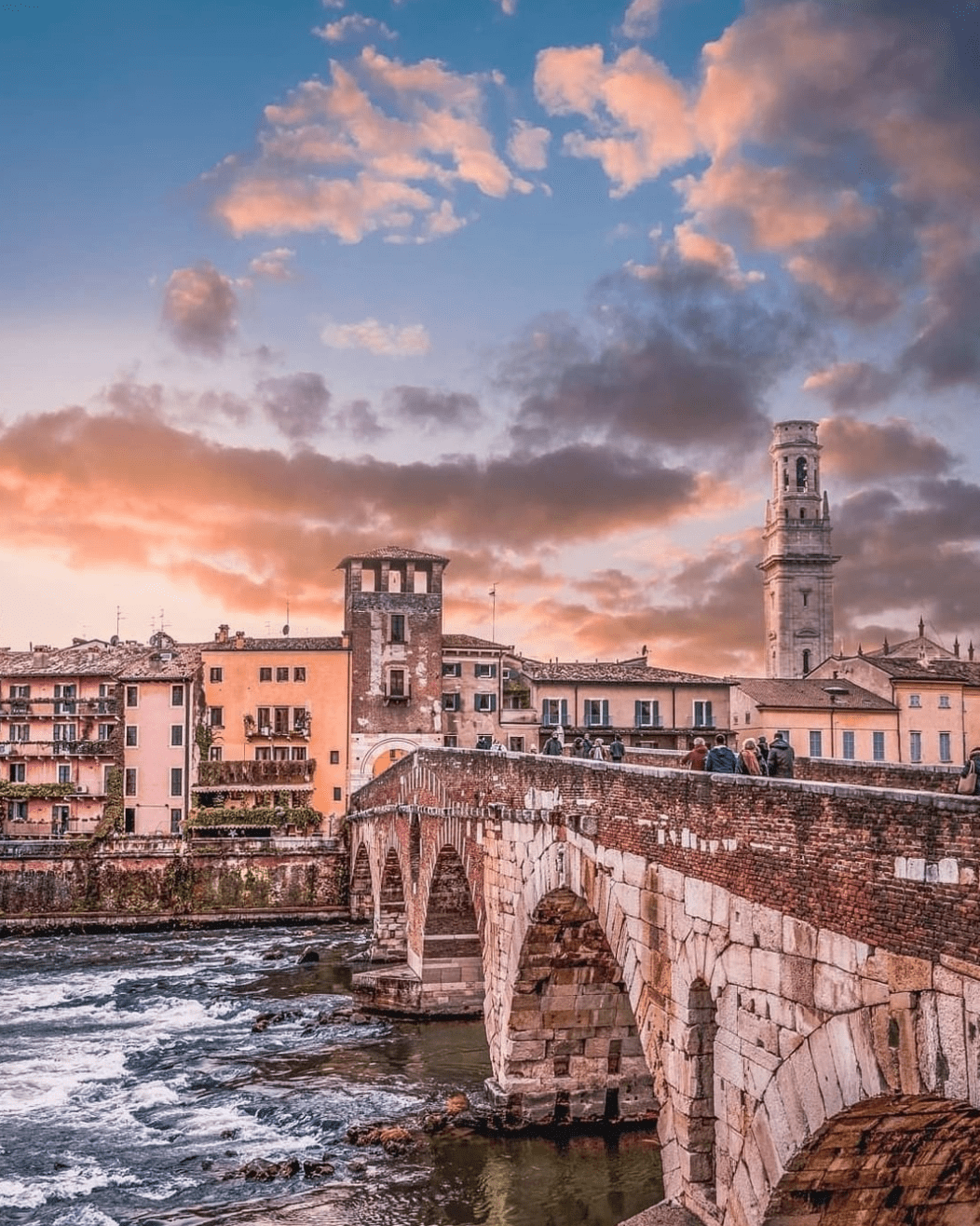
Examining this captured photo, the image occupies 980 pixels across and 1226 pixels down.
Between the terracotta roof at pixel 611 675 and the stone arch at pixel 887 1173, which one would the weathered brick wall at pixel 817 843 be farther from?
the terracotta roof at pixel 611 675

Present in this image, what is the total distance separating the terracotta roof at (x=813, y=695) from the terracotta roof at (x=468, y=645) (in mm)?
12560

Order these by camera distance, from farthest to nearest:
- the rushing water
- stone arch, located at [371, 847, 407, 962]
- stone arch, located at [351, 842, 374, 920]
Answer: stone arch, located at [351, 842, 374, 920]
stone arch, located at [371, 847, 407, 962]
the rushing water

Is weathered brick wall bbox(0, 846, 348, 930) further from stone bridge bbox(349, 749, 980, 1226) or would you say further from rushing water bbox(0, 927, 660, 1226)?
stone bridge bbox(349, 749, 980, 1226)

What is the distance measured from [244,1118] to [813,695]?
3902cm

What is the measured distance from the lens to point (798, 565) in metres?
92.8

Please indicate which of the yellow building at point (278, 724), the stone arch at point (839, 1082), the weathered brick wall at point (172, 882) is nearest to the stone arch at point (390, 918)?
the weathered brick wall at point (172, 882)

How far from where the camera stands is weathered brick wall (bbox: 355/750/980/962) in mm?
8867

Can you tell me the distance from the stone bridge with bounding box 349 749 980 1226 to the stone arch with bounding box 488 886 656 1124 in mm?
68

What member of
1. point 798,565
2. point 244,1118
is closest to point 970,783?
point 244,1118

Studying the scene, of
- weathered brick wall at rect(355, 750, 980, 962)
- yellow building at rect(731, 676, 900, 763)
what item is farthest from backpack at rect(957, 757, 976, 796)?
yellow building at rect(731, 676, 900, 763)

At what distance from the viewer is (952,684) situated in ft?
183

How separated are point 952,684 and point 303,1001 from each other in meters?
33.5

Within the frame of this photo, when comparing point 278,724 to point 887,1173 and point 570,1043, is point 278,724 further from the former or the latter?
point 887,1173

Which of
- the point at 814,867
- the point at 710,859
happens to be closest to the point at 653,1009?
the point at 710,859
